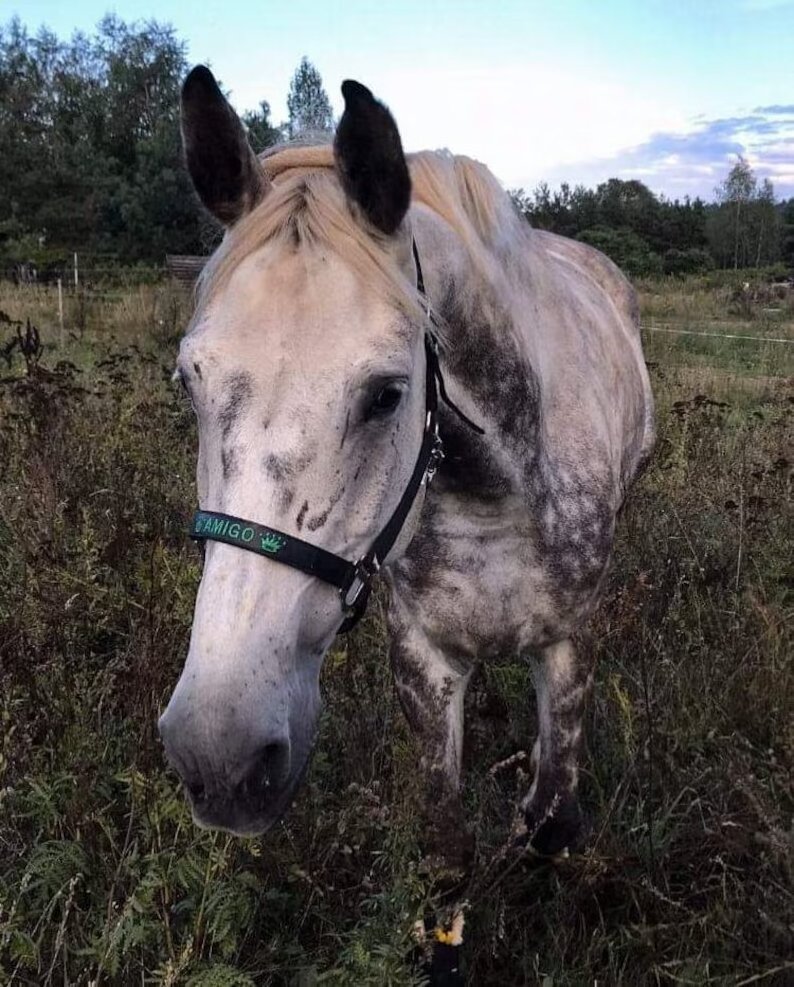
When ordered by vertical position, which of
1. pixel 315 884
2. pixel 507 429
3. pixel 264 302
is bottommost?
pixel 315 884

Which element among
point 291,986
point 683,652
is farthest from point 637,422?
point 291,986

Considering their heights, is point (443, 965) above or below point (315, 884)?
below

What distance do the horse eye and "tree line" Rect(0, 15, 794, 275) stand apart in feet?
86.0

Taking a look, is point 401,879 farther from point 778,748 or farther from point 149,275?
point 149,275

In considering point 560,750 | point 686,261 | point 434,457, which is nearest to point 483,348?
point 434,457

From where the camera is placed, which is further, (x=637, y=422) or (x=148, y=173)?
(x=148, y=173)

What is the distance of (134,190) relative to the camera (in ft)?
100

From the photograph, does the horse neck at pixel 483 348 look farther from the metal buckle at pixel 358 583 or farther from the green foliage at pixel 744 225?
the green foliage at pixel 744 225

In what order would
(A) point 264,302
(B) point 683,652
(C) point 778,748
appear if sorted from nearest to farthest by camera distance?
A: (A) point 264,302, (C) point 778,748, (B) point 683,652

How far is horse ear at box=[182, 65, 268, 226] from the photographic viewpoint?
148 centimetres

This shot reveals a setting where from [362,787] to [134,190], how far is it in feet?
108

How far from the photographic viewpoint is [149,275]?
19375 millimetres

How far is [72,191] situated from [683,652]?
3525cm

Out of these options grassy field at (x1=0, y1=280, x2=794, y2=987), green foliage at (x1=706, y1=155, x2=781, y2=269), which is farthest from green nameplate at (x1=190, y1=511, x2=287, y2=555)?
green foliage at (x1=706, y1=155, x2=781, y2=269)
